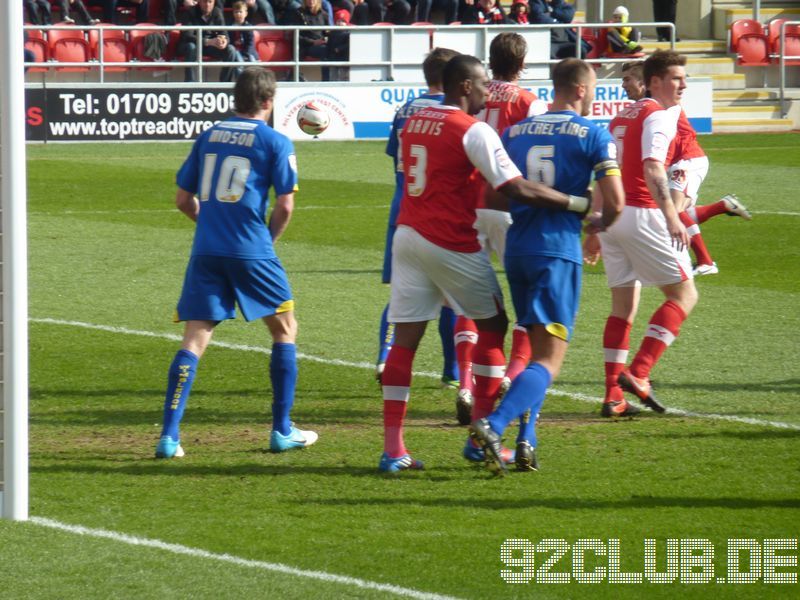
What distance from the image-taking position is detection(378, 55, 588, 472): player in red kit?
6.39 m

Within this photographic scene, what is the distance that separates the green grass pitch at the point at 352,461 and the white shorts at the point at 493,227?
3.45 ft

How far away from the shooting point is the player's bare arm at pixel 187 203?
7086 mm

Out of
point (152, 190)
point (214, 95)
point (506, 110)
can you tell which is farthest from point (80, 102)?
point (506, 110)

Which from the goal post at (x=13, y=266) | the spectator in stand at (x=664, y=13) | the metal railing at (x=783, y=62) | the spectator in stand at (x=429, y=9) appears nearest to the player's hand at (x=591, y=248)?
the goal post at (x=13, y=266)

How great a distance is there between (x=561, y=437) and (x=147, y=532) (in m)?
2.63

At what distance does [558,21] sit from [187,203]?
23.0m

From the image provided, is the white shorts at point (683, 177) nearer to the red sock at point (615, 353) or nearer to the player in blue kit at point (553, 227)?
the red sock at point (615, 353)

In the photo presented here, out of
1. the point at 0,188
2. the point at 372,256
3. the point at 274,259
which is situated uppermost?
the point at 0,188

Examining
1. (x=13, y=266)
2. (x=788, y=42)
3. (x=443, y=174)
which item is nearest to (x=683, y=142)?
(x=443, y=174)

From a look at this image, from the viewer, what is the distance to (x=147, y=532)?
5746 mm

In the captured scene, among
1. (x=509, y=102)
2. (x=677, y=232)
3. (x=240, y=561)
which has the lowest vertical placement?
(x=240, y=561)

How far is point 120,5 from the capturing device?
26938mm

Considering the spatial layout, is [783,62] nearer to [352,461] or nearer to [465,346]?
[465,346]

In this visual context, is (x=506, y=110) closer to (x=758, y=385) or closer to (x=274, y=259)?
(x=274, y=259)
